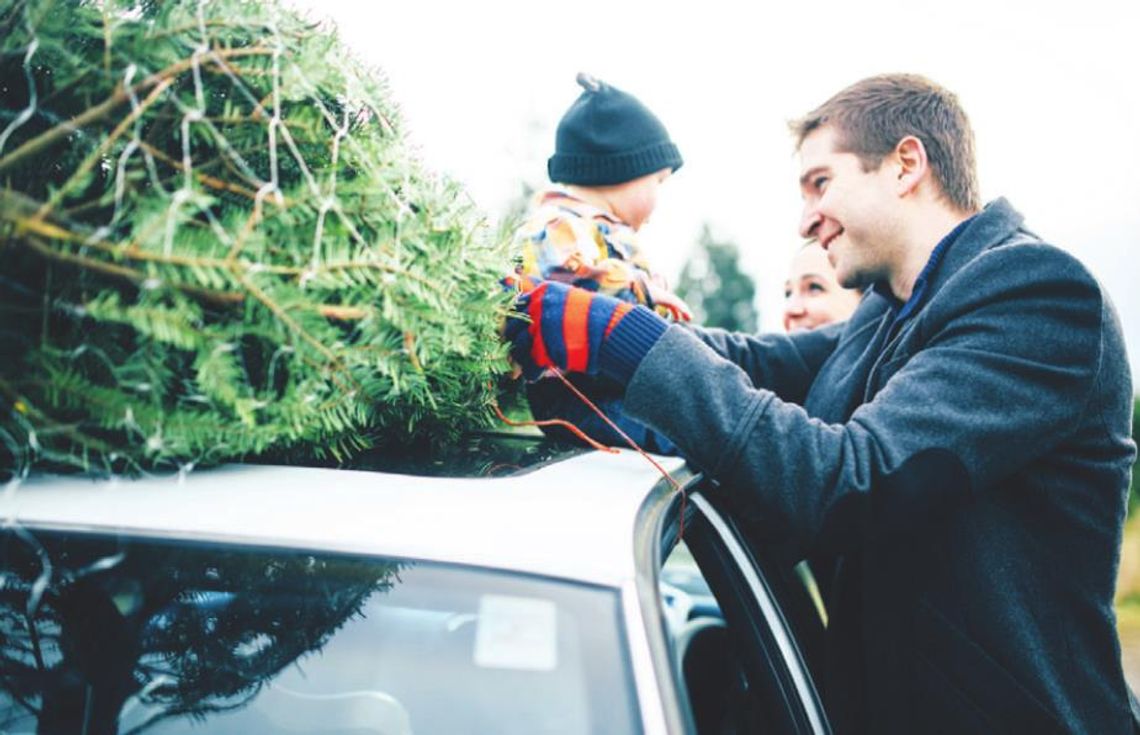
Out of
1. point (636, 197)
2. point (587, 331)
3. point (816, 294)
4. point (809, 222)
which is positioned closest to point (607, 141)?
point (636, 197)

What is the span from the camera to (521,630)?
116 cm

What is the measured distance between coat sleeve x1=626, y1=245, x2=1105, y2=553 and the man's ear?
537mm

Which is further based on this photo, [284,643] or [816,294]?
[816,294]

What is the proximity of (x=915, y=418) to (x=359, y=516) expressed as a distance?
1165 millimetres

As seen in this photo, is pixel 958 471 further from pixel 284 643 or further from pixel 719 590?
pixel 284 643

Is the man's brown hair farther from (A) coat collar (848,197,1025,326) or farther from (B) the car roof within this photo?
(B) the car roof

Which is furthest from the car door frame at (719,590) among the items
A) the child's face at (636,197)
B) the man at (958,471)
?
the child's face at (636,197)

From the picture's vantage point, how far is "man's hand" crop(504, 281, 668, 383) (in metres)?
1.80

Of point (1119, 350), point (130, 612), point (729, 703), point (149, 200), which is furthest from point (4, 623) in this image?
point (1119, 350)

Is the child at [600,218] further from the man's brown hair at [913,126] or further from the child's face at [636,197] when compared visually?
the man's brown hair at [913,126]

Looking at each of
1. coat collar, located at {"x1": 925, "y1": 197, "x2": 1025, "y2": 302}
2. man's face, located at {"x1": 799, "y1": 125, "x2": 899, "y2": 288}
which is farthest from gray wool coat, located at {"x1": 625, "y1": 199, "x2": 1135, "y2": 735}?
man's face, located at {"x1": 799, "y1": 125, "x2": 899, "y2": 288}

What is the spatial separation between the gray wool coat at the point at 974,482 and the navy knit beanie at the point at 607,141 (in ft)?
3.96

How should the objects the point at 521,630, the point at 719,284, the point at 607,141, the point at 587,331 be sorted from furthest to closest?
the point at 719,284 < the point at 607,141 < the point at 587,331 < the point at 521,630

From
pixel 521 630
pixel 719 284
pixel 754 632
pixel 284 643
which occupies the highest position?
pixel 521 630
